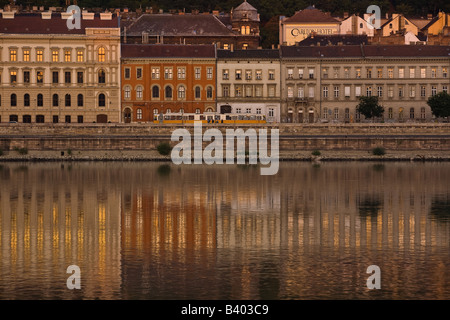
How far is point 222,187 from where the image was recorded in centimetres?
5972

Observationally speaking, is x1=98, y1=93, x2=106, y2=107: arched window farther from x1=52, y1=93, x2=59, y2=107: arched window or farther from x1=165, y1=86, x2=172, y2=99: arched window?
x1=165, y1=86, x2=172, y2=99: arched window

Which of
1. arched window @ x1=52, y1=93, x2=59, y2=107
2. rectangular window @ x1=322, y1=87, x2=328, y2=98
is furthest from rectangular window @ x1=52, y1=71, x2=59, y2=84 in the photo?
rectangular window @ x1=322, y1=87, x2=328, y2=98

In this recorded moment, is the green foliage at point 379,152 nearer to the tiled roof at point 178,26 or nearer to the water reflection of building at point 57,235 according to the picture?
the water reflection of building at point 57,235

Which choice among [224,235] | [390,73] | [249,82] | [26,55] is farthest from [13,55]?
[224,235]

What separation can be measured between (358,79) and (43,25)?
2891 cm

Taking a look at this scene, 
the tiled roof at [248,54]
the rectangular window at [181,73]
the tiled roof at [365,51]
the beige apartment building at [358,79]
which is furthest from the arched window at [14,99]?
the tiled roof at [365,51]

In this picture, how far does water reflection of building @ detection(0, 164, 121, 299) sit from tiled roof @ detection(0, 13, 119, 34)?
36.5m

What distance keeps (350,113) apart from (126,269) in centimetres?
7022

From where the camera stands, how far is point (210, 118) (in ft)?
305

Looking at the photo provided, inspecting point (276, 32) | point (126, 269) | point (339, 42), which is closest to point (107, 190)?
point (126, 269)

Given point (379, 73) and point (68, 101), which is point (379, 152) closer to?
point (379, 73)

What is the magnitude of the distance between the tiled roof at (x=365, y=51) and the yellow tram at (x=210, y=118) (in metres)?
10.7

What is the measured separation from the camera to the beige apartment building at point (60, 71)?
10012cm

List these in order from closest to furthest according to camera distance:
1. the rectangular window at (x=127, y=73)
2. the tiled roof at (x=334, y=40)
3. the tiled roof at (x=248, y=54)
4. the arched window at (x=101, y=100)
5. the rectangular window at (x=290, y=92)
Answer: the arched window at (x=101, y=100) → the rectangular window at (x=127, y=73) → the tiled roof at (x=248, y=54) → the rectangular window at (x=290, y=92) → the tiled roof at (x=334, y=40)
